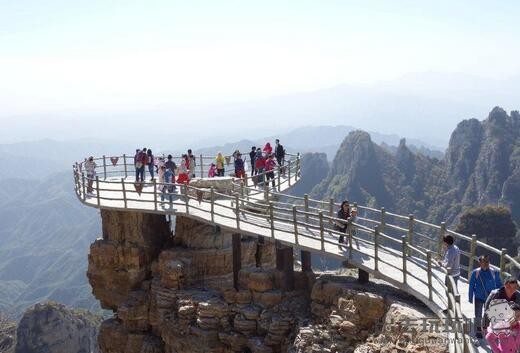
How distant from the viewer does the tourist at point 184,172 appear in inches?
1006

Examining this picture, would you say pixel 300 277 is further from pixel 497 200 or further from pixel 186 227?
pixel 497 200

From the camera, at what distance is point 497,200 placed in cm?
12756

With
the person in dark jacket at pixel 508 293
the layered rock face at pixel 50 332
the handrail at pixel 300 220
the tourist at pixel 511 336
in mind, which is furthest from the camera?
the layered rock face at pixel 50 332

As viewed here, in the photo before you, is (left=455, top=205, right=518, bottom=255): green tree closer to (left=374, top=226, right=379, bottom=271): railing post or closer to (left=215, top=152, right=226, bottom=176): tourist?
(left=215, top=152, right=226, bottom=176): tourist

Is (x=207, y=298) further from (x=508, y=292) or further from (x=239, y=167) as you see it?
(x=508, y=292)

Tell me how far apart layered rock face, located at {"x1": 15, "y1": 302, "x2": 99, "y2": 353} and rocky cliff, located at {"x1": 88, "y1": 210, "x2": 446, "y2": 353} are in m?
30.2

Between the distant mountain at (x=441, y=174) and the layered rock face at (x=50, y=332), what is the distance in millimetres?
89063

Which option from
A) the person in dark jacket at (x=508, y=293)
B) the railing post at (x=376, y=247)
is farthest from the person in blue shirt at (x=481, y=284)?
the railing post at (x=376, y=247)

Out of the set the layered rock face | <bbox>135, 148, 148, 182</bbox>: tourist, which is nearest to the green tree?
the layered rock face

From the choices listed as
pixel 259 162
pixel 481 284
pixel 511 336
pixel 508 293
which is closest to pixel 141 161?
pixel 259 162

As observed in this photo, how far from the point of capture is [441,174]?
160625mm

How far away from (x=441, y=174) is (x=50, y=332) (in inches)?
5016

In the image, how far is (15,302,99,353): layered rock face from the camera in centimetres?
5188

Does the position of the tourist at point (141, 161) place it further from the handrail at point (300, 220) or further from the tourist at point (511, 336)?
the tourist at point (511, 336)
